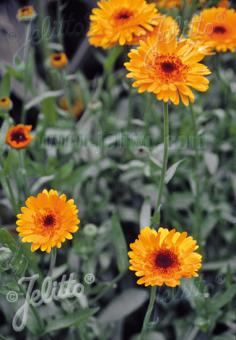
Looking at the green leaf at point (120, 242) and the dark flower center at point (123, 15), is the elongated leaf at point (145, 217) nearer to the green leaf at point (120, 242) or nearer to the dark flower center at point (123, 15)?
the green leaf at point (120, 242)

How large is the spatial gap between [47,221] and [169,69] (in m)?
0.43

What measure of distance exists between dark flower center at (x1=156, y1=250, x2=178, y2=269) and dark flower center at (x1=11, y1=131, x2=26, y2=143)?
566 mm

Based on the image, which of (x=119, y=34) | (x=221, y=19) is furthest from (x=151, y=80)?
(x=221, y=19)

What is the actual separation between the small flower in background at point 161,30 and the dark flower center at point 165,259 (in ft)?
1.89

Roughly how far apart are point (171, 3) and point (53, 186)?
728 mm

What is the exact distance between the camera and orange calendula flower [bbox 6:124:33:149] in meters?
1.53

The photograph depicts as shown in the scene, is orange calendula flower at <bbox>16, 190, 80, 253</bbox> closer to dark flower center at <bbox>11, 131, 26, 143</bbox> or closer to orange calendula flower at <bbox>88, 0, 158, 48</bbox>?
dark flower center at <bbox>11, 131, 26, 143</bbox>

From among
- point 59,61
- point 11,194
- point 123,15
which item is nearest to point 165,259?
point 11,194

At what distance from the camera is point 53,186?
1.82 meters

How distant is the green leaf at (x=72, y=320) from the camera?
1441 mm

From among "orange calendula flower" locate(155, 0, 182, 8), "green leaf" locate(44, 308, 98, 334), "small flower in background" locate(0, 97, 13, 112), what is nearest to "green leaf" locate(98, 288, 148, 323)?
"green leaf" locate(44, 308, 98, 334)

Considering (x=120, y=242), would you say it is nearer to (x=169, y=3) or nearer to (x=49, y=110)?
(x=49, y=110)

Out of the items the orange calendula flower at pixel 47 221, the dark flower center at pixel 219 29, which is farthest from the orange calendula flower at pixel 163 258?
the dark flower center at pixel 219 29

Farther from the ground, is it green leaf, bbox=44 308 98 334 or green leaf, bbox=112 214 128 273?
green leaf, bbox=112 214 128 273
